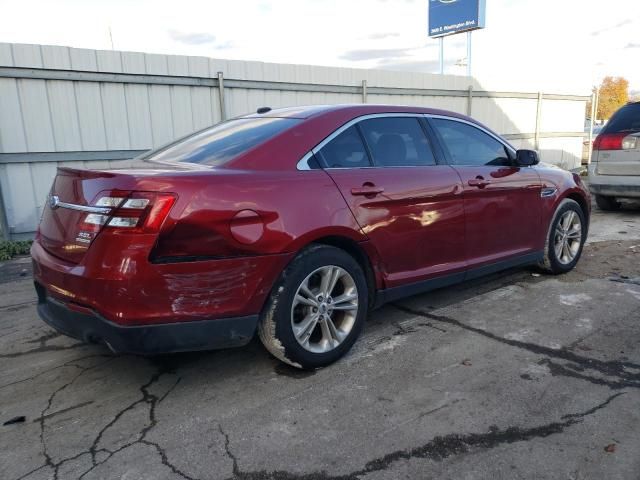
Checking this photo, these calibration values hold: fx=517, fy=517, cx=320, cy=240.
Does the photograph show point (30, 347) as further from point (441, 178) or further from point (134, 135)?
point (134, 135)

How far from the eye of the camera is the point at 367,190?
3.31 meters

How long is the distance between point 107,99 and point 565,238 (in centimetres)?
636

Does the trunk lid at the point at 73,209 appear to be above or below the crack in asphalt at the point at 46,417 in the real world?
above

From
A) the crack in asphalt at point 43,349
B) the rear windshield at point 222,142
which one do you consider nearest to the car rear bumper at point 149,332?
the crack in asphalt at point 43,349

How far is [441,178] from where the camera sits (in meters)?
3.79

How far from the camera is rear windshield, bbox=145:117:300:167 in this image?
3115 mm

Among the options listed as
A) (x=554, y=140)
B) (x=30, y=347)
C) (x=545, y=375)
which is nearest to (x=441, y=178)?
(x=545, y=375)

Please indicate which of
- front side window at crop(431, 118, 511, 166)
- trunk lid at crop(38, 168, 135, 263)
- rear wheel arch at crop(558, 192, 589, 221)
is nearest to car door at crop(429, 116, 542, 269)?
front side window at crop(431, 118, 511, 166)

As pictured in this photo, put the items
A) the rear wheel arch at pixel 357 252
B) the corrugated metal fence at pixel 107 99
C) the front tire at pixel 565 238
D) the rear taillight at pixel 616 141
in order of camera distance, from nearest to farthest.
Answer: the rear wheel arch at pixel 357 252 < the front tire at pixel 565 238 < the corrugated metal fence at pixel 107 99 < the rear taillight at pixel 616 141

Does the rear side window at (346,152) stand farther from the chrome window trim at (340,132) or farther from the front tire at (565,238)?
the front tire at (565,238)

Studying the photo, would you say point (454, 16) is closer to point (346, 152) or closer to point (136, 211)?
point (346, 152)

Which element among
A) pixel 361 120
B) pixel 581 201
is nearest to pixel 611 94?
pixel 581 201

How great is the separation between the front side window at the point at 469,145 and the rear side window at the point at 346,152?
88cm

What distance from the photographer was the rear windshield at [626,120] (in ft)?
25.6
